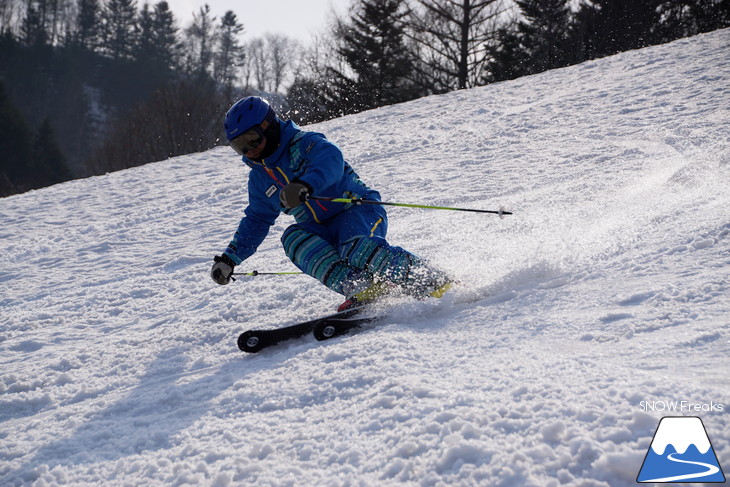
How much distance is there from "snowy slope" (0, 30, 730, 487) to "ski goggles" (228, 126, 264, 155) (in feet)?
3.42

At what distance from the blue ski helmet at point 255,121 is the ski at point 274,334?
1.07m

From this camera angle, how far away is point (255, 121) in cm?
344

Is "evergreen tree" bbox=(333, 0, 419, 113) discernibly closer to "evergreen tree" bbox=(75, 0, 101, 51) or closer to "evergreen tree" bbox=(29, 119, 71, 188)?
"evergreen tree" bbox=(29, 119, 71, 188)

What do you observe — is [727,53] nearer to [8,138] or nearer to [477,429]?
[477,429]

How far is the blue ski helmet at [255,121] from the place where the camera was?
3.43 m

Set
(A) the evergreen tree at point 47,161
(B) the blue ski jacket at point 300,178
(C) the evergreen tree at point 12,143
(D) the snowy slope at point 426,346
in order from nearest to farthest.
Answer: (D) the snowy slope at point 426,346 → (B) the blue ski jacket at point 300,178 → (A) the evergreen tree at point 47,161 → (C) the evergreen tree at point 12,143

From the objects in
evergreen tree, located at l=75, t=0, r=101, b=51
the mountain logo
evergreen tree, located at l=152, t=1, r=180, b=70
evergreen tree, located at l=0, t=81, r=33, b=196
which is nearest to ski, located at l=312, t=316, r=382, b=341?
the mountain logo

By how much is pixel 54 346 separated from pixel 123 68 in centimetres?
4772

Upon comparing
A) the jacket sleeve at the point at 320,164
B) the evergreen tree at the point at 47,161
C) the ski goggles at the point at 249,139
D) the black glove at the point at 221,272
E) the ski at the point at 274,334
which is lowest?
the ski at the point at 274,334

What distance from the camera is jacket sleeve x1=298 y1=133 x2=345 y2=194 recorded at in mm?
3293

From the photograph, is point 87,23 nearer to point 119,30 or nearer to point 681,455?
point 119,30

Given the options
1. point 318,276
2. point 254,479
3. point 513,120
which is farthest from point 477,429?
point 513,120

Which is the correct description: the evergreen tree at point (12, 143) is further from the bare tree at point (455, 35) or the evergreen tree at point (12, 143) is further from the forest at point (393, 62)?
the bare tree at point (455, 35)

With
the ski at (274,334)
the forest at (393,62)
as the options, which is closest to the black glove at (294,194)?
the ski at (274,334)
